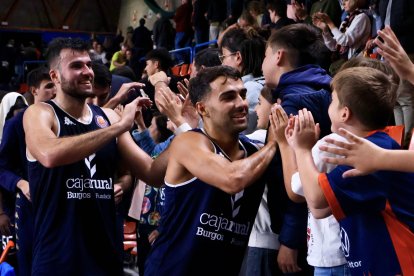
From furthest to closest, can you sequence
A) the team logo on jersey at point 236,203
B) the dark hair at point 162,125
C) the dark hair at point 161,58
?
the dark hair at point 161,58, the dark hair at point 162,125, the team logo on jersey at point 236,203

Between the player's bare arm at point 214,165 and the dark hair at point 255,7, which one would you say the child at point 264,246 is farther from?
the dark hair at point 255,7

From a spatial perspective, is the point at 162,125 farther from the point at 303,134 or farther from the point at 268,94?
the point at 303,134

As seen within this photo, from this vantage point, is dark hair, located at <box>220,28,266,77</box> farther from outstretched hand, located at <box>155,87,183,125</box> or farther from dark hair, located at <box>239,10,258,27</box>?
dark hair, located at <box>239,10,258,27</box>

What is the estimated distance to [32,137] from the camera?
414 centimetres

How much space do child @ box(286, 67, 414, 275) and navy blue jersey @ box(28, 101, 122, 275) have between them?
1699mm

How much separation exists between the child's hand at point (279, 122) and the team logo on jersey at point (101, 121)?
1.50 meters

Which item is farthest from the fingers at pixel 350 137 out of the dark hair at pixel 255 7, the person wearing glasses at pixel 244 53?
the dark hair at pixel 255 7

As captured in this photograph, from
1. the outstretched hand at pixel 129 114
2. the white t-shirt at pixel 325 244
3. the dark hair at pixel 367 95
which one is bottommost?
the white t-shirt at pixel 325 244

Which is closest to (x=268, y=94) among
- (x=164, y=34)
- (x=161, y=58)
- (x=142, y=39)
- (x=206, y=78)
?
(x=206, y=78)

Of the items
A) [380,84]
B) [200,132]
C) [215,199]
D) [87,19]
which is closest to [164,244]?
[215,199]

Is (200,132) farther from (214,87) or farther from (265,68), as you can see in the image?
(265,68)

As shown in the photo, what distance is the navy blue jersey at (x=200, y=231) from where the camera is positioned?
3.60 metres

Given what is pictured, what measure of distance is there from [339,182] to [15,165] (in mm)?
3088

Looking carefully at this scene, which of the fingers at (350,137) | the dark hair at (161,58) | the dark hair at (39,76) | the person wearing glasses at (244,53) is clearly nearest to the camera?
the fingers at (350,137)
